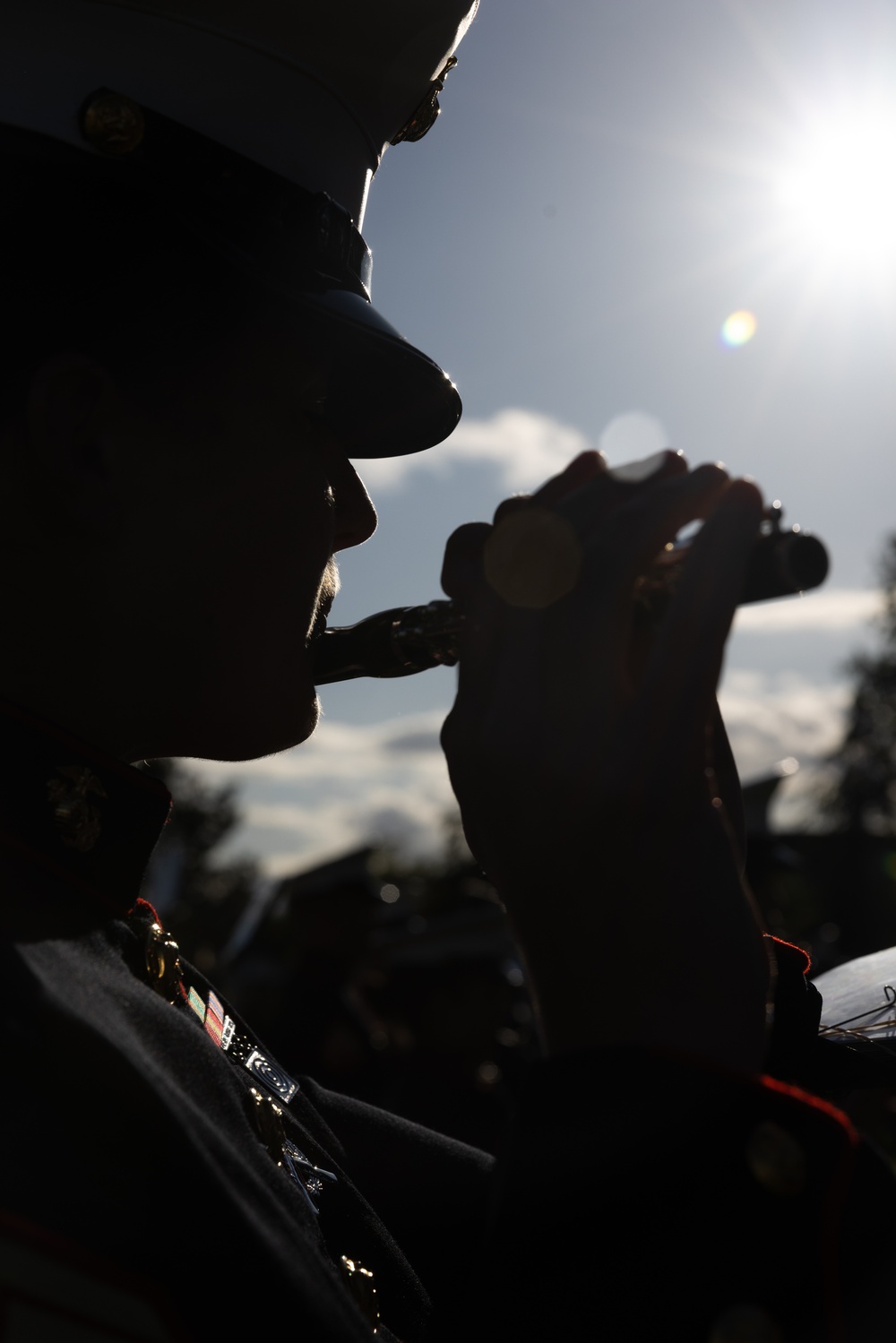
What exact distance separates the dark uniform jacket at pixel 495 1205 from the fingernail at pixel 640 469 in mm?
701

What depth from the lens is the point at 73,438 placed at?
5.69ft

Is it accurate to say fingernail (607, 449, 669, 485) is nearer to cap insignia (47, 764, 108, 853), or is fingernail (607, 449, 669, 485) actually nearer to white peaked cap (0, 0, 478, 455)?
white peaked cap (0, 0, 478, 455)

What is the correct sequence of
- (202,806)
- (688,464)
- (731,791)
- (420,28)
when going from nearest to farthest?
(688,464)
(731,791)
(420,28)
(202,806)

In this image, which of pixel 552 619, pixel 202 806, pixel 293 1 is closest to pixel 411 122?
pixel 293 1

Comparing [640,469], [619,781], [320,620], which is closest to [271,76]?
[320,620]

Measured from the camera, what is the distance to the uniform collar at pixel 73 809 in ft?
5.39

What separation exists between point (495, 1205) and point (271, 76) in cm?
186

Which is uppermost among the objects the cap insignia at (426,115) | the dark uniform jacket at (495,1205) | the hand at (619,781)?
the cap insignia at (426,115)

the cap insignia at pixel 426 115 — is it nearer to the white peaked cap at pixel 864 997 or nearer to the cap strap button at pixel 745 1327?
the white peaked cap at pixel 864 997

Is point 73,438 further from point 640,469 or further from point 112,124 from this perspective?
point 640,469

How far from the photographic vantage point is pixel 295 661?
6.11 ft

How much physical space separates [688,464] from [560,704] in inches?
14.6

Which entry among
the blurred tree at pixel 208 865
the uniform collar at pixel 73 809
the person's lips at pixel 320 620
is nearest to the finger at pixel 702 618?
the person's lips at pixel 320 620

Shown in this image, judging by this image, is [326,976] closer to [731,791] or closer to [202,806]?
[731,791]
